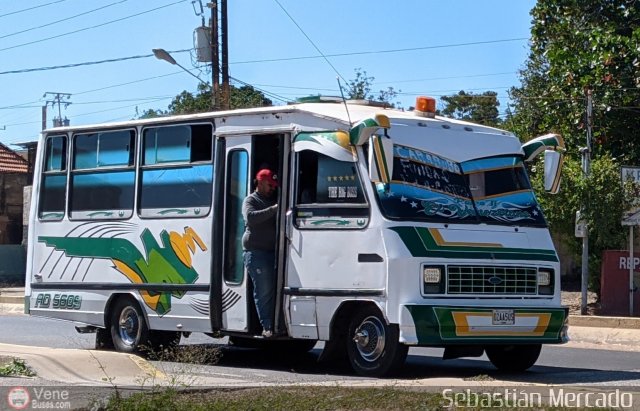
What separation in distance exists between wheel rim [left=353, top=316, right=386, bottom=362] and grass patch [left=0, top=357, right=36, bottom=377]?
325 centimetres

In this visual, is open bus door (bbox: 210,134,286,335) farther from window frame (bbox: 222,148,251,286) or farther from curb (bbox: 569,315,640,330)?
curb (bbox: 569,315,640,330)

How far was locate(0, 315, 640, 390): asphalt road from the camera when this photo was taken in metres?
11.3

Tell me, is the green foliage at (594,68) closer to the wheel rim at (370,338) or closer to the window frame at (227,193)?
the window frame at (227,193)

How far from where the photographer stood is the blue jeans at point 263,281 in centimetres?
1195

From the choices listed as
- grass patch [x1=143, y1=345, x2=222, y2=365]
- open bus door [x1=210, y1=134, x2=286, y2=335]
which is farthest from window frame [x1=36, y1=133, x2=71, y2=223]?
open bus door [x1=210, y1=134, x2=286, y2=335]

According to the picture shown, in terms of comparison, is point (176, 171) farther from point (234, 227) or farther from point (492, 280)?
point (492, 280)

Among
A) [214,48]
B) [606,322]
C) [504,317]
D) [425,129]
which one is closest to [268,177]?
[425,129]

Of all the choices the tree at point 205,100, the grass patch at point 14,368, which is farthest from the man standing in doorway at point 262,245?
the tree at point 205,100

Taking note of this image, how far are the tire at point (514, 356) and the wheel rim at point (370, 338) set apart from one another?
1.45 meters

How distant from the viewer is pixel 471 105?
56.3m

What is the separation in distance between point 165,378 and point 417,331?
2.46m

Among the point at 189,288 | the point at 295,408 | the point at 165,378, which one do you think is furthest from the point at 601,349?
the point at 295,408

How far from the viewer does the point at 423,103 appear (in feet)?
40.0

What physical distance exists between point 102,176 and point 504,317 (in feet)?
19.4
